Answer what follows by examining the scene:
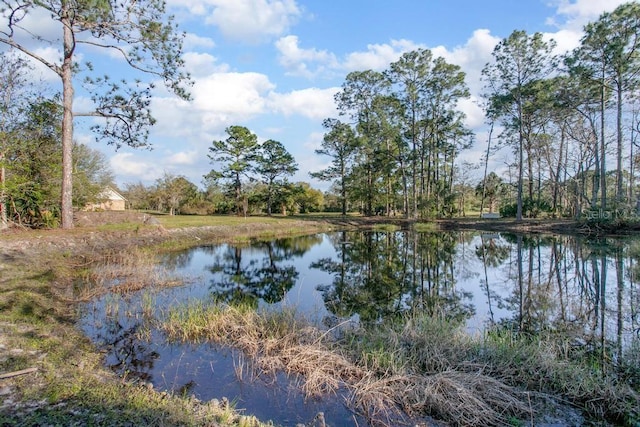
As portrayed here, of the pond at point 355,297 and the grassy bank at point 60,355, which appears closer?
the grassy bank at point 60,355

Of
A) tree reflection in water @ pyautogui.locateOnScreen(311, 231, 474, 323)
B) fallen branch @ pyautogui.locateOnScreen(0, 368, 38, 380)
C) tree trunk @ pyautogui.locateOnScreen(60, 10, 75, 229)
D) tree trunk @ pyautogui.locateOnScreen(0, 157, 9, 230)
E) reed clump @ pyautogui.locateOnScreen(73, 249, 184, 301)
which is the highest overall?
tree trunk @ pyautogui.locateOnScreen(60, 10, 75, 229)

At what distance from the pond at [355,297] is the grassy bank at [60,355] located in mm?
519

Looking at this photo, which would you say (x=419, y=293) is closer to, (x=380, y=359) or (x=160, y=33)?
(x=380, y=359)

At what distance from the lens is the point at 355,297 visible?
951 cm

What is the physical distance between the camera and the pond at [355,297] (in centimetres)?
465

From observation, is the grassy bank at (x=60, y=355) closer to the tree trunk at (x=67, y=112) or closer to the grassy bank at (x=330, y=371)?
the grassy bank at (x=330, y=371)

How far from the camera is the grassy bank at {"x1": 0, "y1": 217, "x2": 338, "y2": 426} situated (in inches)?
124

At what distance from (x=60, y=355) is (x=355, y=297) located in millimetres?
6728

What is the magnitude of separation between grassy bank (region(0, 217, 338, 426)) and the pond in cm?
52

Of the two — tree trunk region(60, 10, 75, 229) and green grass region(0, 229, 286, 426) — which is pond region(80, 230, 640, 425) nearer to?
green grass region(0, 229, 286, 426)

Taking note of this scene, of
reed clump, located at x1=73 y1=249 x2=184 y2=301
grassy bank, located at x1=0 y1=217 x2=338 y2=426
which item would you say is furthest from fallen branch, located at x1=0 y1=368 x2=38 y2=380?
reed clump, located at x1=73 y1=249 x2=184 y2=301

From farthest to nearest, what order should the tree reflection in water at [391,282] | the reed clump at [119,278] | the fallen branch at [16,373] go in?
the reed clump at [119,278]
the tree reflection in water at [391,282]
the fallen branch at [16,373]

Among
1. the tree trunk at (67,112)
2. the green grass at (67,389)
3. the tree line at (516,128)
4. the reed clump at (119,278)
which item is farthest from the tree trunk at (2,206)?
the tree line at (516,128)

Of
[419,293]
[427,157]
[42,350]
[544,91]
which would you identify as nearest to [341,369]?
[42,350]
